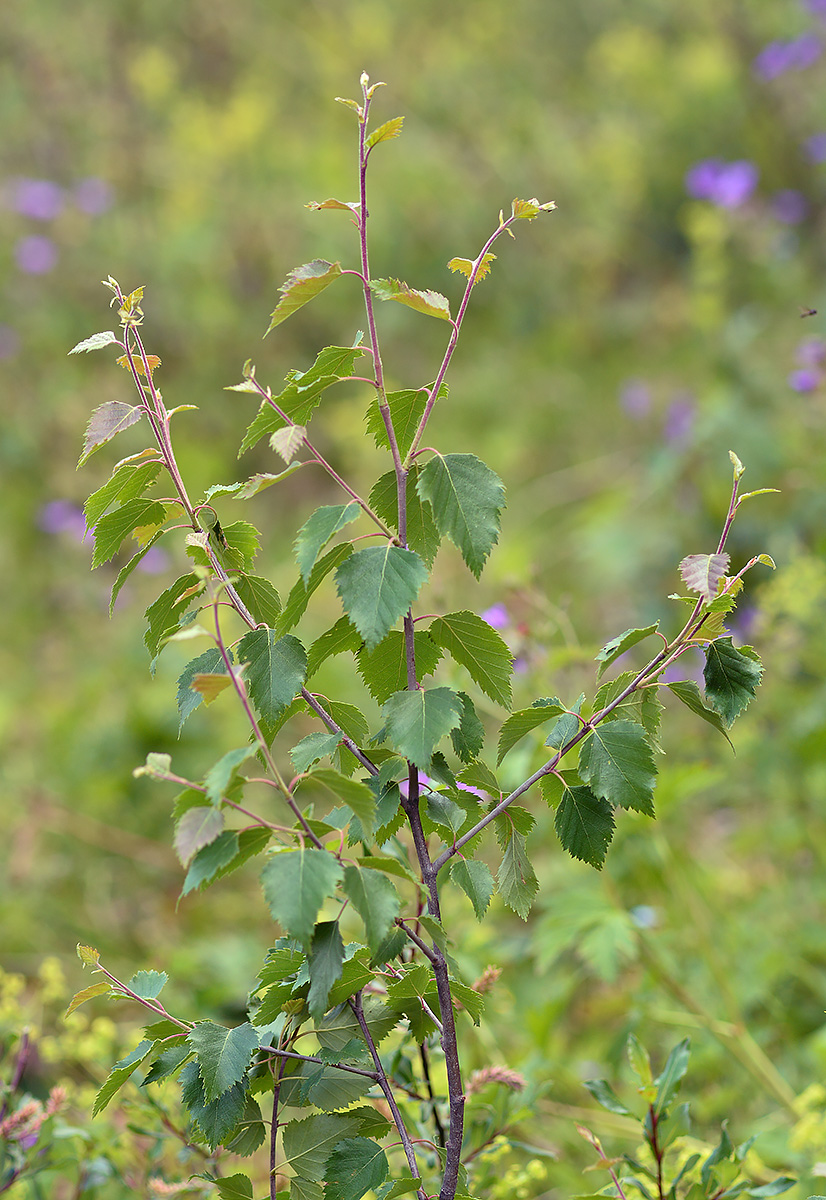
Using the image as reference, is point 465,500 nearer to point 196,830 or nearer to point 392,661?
point 392,661

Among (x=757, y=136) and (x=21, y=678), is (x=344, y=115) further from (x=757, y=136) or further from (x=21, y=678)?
(x=21, y=678)

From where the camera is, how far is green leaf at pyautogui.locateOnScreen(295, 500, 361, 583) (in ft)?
2.13

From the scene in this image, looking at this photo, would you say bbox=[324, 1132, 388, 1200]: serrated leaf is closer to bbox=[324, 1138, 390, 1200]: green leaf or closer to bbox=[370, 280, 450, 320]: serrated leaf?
bbox=[324, 1138, 390, 1200]: green leaf

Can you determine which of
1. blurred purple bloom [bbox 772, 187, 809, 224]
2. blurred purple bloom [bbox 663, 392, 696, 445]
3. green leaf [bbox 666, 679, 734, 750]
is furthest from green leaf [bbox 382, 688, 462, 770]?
blurred purple bloom [bbox 772, 187, 809, 224]

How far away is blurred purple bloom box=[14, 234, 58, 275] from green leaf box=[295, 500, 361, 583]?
3676 millimetres

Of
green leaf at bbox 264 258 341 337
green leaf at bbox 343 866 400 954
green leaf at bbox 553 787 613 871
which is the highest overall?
green leaf at bbox 264 258 341 337

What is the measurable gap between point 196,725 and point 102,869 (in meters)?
0.49

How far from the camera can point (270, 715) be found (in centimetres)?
68

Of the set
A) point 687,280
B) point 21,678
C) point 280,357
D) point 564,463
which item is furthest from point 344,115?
point 21,678

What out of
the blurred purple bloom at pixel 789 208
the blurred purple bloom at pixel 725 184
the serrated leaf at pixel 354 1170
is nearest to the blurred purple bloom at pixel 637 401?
the blurred purple bloom at pixel 725 184

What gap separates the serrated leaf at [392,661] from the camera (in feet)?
2.44

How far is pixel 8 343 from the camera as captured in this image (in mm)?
3834

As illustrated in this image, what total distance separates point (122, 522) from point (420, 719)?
0.26m

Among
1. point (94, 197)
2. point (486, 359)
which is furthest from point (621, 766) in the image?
point (94, 197)
